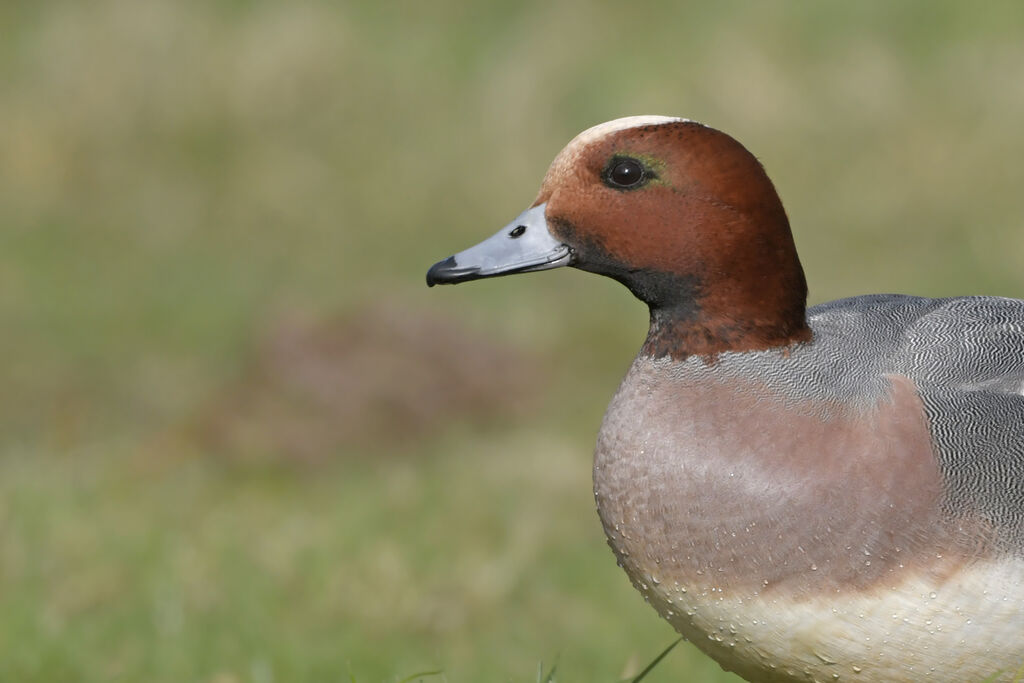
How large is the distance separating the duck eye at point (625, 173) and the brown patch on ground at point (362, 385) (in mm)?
4014

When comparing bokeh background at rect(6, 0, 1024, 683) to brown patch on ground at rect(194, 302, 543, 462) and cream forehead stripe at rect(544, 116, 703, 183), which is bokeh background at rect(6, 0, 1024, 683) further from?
cream forehead stripe at rect(544, 116, 703, 183)

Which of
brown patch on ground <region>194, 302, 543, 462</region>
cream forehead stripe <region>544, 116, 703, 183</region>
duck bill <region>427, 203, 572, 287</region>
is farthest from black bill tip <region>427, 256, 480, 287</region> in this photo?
brown patch on ground <region>194, 302, 543, 462</region>

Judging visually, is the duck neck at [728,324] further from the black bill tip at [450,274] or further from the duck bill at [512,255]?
the black bill tip at [450,274]

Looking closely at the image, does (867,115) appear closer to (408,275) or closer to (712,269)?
(408,275)

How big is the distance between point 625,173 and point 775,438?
511mm

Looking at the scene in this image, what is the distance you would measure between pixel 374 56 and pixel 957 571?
766 cm

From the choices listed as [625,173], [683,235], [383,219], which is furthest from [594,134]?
[383,219]

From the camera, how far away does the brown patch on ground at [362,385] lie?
6.39m

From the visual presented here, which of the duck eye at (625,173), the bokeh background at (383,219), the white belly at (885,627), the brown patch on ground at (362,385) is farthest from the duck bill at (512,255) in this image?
the brown patch on ground at (362,385)

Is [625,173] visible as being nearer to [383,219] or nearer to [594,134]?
[594,134]

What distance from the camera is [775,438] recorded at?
86.7 inches

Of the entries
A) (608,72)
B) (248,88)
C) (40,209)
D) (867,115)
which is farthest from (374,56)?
(867,115)

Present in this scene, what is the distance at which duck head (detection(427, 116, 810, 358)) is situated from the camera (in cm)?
236

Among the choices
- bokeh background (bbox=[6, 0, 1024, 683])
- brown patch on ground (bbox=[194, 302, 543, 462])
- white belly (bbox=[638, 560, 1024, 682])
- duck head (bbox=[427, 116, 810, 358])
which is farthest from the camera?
brown patch on ground (bbox=[194, 302, 543, 462])
